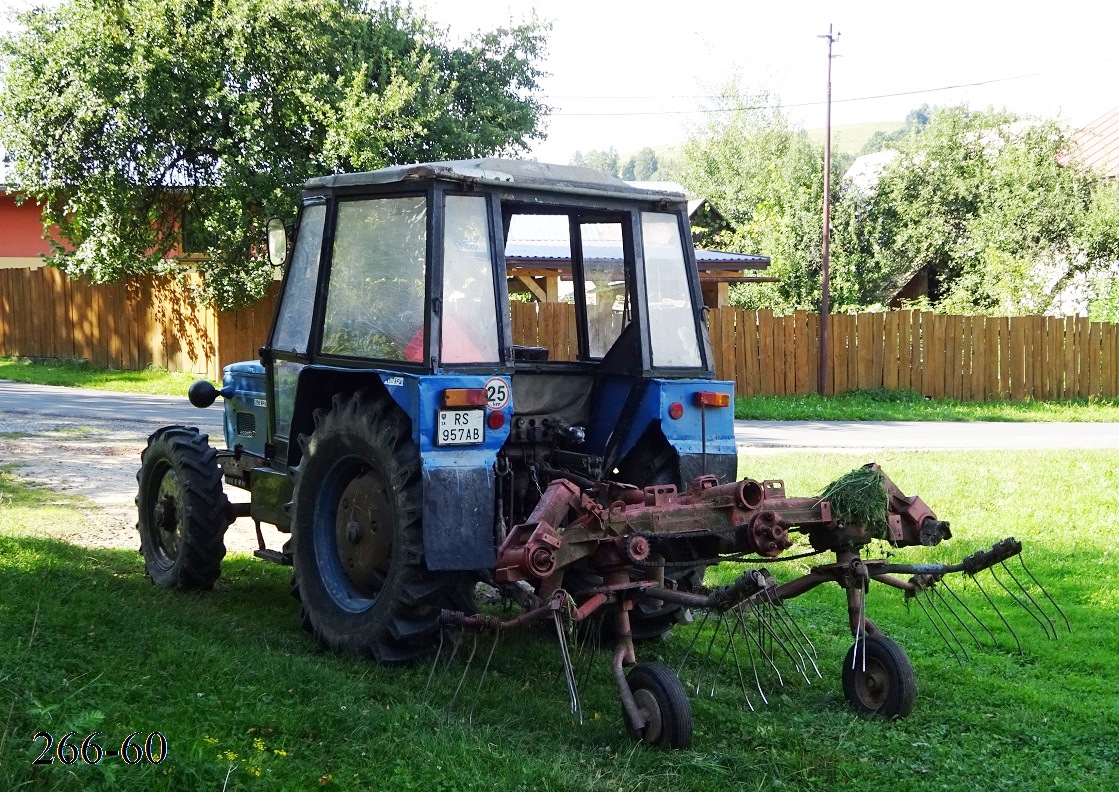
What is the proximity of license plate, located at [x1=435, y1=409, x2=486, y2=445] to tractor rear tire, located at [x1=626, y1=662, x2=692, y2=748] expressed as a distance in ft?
4.43

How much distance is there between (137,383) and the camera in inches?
943

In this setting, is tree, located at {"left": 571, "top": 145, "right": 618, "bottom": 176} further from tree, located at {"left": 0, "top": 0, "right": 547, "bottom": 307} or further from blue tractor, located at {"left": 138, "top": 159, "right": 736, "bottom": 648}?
blue tractor, located at {"left": 138, "top": 159, "right": 736, "bottom": 648}

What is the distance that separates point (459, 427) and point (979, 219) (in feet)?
100

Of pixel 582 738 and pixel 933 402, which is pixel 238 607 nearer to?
pixel 582 738

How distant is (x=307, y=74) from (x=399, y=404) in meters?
17.5

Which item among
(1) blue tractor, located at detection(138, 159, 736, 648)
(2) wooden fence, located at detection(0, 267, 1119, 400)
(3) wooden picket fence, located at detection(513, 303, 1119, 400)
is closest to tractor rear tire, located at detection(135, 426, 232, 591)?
(1) blue tractor, located at detection(138, 159, 736, 648)

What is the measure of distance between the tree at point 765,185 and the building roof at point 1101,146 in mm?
7144

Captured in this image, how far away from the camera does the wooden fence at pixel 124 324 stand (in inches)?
974

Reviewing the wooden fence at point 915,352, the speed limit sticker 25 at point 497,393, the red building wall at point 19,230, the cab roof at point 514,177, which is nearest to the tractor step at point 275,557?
the speed limit sticker 25 at point 497,393

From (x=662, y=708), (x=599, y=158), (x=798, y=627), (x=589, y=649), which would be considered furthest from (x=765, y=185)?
(x=599, y=158)

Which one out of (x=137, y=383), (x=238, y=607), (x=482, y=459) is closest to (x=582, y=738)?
(x=482, y=459)

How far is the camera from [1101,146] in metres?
36.2

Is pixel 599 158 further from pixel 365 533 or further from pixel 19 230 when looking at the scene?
pixel 365 533

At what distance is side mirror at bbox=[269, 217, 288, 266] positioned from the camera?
7152 millimetres
